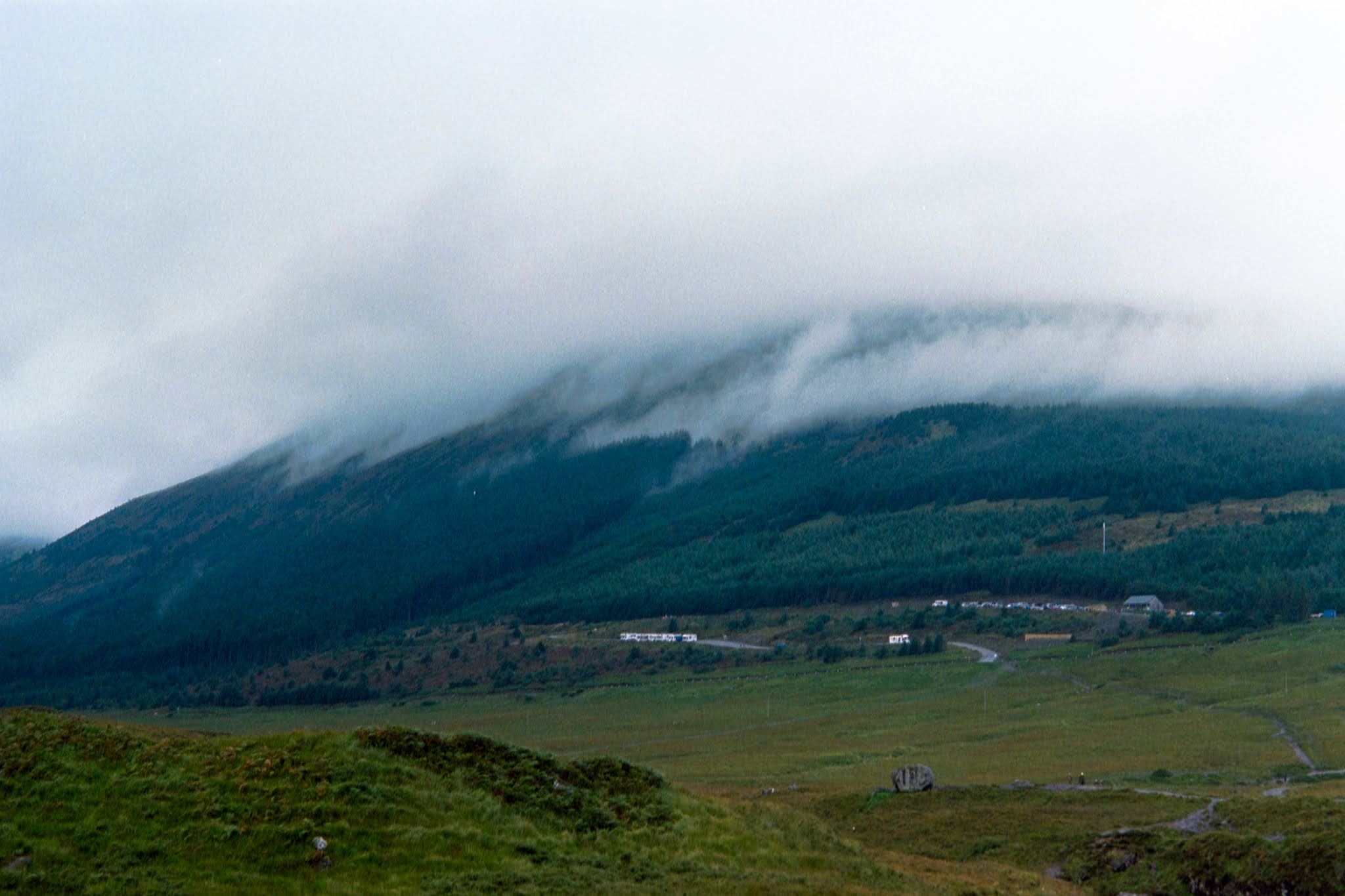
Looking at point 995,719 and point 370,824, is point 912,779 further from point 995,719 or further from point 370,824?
point 995,719

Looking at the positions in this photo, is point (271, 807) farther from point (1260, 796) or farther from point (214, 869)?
point (1260, 796)

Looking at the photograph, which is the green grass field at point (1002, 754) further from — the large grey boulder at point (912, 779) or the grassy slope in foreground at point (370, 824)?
the large grey boulder at point (912, 779)

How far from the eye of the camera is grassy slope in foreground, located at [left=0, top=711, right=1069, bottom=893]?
3281 centimetres

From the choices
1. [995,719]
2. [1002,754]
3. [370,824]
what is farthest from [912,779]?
[995,719]

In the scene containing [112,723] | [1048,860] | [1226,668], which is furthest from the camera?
[1226,668]

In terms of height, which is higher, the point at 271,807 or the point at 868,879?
the point at 271,807

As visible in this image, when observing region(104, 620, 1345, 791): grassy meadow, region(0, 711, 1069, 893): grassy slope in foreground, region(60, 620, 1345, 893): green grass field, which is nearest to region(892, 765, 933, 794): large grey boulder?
region(60, 620, 1345, 893): green grass field

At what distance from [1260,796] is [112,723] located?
175ft

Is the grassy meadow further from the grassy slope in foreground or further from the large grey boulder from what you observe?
the grassy slope in foreground

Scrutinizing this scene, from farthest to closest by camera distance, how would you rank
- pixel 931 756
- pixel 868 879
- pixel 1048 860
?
pixel 931 756, pixel 1048 860, pixel 868 879

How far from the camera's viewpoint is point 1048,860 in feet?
166

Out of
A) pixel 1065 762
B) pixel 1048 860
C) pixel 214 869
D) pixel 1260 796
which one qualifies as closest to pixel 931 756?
pixel 1065 762

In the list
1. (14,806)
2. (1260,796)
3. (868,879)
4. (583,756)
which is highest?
(14,806)

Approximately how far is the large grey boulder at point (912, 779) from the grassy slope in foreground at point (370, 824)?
2344 cm
